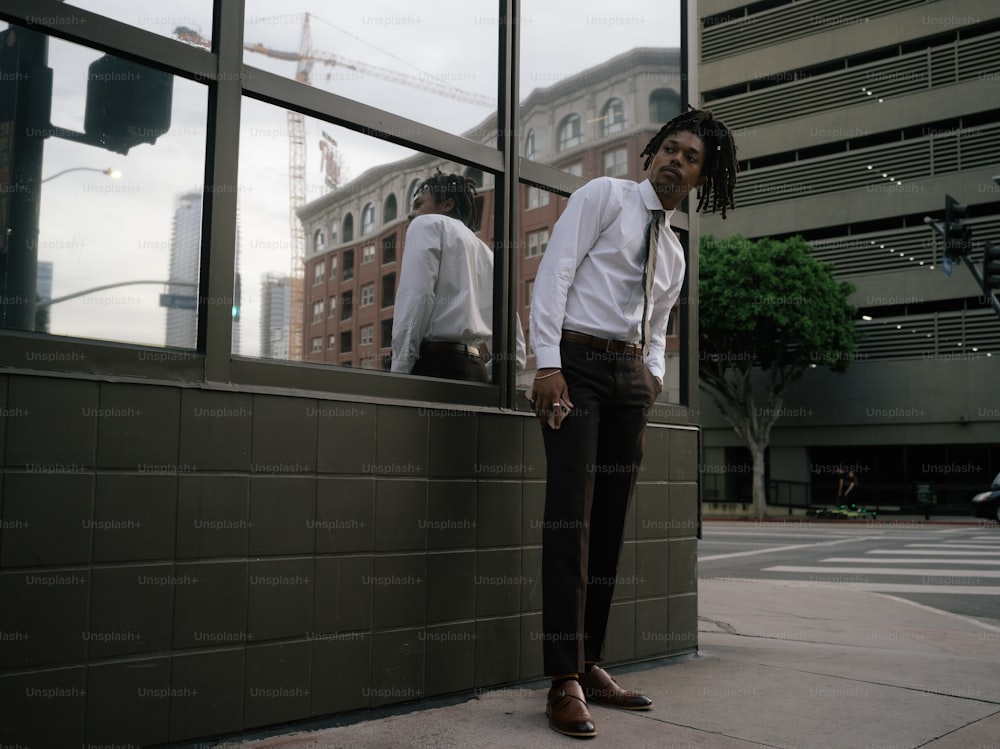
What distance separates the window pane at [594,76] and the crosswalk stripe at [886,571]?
8.69 meters

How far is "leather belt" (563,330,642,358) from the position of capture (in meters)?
3.65

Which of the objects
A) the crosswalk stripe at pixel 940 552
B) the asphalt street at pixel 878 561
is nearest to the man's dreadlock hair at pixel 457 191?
the asphalt street at pixel 878 561

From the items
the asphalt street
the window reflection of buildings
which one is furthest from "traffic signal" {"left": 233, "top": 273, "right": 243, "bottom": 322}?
the asphalt street

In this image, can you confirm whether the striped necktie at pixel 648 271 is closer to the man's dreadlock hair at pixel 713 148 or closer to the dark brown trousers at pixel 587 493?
the dark brown trousers at pixel 587 493

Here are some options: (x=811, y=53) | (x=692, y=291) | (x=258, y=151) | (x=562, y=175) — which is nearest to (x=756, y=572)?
(x=692, y=291)

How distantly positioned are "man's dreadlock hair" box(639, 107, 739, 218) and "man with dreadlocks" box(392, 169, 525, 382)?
2.87 ft

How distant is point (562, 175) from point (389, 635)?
8.04ft

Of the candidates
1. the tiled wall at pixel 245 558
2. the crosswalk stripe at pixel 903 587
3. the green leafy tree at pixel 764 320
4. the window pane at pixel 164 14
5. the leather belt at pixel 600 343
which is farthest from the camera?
the green leafy tree at pixel 764 320

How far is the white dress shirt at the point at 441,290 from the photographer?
396cm

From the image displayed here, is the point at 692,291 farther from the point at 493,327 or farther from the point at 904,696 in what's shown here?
the point at 904,696

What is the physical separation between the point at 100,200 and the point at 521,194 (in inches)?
79.6

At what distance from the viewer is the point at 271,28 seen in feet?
11.4

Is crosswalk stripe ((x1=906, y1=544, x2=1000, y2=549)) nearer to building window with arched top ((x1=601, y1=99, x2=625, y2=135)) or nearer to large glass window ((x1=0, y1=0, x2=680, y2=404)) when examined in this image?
building window with arched top ((x1=601, y1=99, x2=625, y2=135))

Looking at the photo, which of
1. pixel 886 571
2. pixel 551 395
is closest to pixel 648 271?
pixel 551 395
